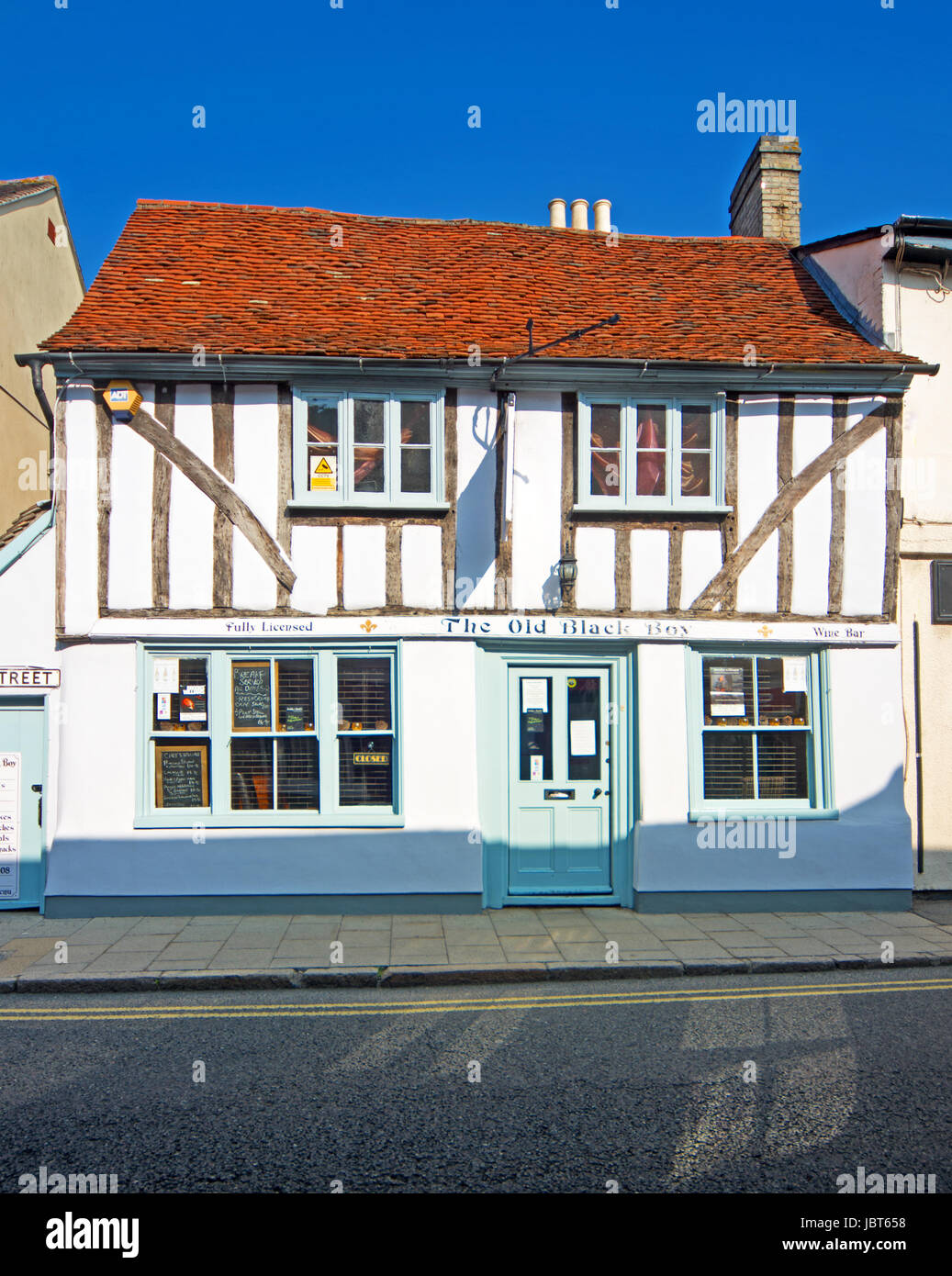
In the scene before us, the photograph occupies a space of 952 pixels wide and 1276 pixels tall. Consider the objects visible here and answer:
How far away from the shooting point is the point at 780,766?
372 inches

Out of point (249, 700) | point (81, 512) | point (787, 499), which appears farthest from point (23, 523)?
point (787, 499)

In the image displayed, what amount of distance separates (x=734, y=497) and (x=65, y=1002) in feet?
24.9

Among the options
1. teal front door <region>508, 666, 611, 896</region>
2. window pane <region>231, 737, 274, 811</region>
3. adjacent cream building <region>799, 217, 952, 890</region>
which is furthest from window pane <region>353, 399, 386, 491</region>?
adjacent cream building <region>799, 217, 952, 890</region>

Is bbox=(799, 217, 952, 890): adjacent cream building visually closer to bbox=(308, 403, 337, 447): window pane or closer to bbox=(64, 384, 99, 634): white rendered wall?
bbox=(308, 403, 337, 447): window pane

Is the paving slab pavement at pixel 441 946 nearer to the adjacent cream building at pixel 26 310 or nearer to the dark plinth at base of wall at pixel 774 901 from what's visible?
the dark plinth at base of wall at pixel 774 901

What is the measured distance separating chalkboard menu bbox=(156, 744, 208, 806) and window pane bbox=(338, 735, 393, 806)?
138cm

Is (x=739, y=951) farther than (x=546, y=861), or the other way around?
(x=546, y=861)

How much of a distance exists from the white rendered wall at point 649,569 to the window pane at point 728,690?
0.85 m

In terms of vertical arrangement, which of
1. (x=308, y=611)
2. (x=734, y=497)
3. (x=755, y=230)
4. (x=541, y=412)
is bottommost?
(x=308, y=611)

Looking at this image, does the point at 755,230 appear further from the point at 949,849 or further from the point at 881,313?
the point at 949,849

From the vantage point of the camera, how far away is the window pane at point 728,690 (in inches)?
372

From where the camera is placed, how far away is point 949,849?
10.3 metres

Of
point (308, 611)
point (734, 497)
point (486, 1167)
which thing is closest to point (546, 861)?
point (308, 611)

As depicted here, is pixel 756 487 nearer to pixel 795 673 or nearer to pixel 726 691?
pixel 795 673
